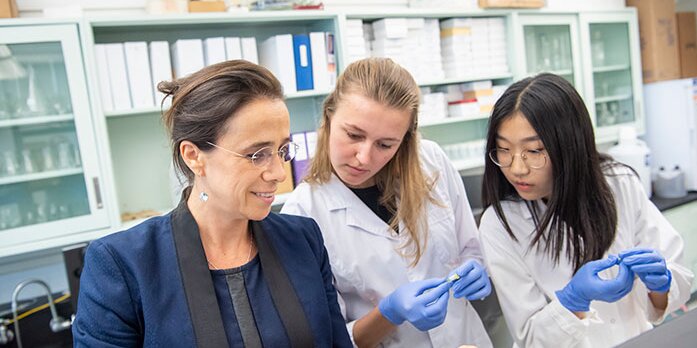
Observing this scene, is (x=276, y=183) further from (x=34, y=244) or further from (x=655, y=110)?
(x=655, y=110)

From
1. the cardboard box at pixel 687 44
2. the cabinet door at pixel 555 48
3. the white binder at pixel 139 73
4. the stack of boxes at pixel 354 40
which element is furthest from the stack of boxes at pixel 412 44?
the cardboard box at pixel 687 44

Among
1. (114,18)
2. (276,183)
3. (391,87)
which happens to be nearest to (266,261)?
(276,183)

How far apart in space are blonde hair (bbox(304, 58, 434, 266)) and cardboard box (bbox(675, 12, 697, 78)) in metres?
3.23

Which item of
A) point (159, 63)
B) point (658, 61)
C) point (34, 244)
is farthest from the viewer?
point (658, 61)

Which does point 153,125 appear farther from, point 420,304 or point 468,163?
point 420,304

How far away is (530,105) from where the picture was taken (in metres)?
1.30

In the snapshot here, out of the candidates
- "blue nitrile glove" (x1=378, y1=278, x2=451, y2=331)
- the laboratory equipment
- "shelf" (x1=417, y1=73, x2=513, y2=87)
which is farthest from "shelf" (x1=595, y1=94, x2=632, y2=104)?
"blue nitrile glove" (x1=378, y1=278, x2=451, y2=331)

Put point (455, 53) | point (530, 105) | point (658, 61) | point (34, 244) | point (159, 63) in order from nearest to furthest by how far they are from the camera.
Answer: point (530, 105) → point (34, 244) → point (159, 63) → point (455, 53) → point (658, 61)

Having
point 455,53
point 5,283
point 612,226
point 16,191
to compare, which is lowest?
point 5,283

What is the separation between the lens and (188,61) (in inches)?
93.0

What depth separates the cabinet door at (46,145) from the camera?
7.06 ft

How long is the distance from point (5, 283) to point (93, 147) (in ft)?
2.71

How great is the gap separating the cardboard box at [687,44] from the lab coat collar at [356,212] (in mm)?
3386

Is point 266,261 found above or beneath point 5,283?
above
